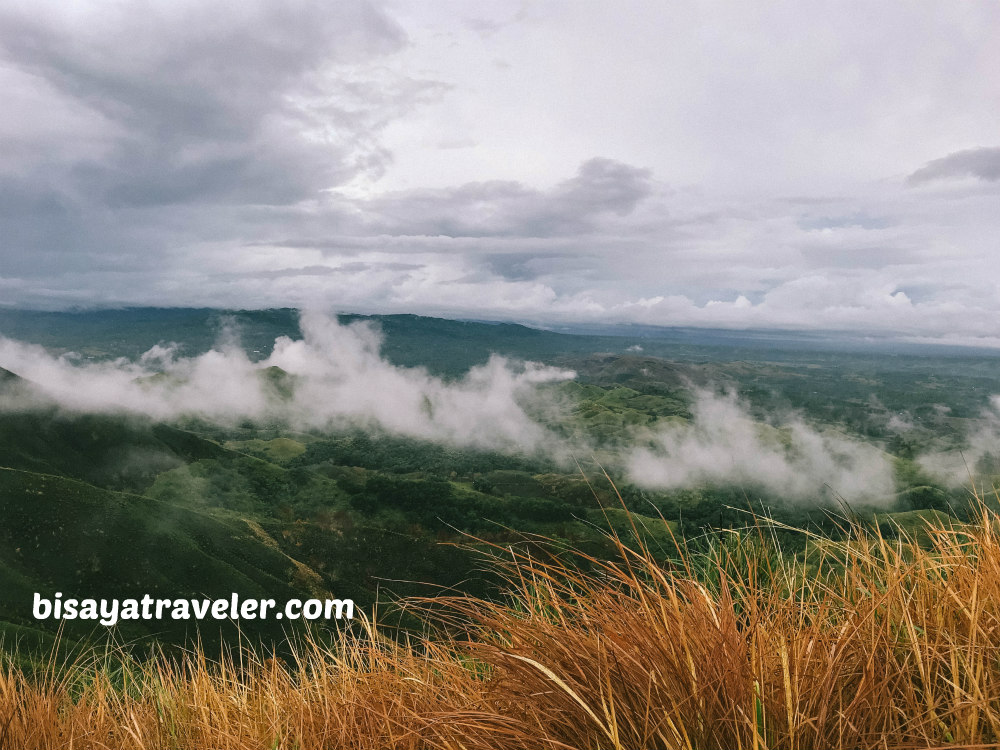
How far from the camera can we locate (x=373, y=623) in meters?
5.09

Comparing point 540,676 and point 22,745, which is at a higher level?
point 540,676

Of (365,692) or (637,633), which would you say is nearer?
(637,633)

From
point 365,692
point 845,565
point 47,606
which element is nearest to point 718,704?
point 845,565

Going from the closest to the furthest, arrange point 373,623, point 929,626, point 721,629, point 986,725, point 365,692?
point 986,725
point 721,629
point 929,626
point 365,692
point 373,623

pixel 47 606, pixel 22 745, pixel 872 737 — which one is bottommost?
pixel 47 606

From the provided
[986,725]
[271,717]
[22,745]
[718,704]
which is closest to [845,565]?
[986,725]

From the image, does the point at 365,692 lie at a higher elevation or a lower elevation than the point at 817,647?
lower

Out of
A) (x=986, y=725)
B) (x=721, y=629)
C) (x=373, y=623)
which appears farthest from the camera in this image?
(x=373, y=623)

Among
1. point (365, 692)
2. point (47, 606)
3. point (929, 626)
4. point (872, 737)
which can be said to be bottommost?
point (47, 606)

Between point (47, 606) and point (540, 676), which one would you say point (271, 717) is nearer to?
point (540, 676)

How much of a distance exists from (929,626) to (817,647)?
1.79 ft

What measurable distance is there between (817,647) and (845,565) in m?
1.32

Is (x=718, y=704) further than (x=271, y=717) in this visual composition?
No

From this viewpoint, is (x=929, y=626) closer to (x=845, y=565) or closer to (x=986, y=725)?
(x=986, y=725)
